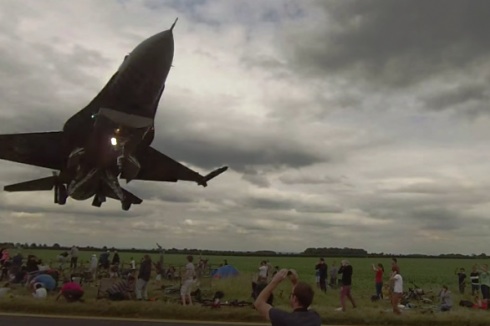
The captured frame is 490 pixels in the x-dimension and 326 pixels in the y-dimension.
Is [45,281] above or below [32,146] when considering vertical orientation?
below

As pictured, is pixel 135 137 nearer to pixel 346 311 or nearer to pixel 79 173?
pixel 79 173

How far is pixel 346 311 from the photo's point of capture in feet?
45.8

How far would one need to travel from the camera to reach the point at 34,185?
20797 millimetres

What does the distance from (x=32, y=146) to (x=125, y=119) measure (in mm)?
5740

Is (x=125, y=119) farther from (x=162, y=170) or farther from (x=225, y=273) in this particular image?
(x=225, y=273)

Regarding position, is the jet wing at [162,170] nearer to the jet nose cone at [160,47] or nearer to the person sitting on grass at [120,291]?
the person sitting on grass at [120,291]

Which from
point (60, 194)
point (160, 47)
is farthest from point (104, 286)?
point (160, 47)

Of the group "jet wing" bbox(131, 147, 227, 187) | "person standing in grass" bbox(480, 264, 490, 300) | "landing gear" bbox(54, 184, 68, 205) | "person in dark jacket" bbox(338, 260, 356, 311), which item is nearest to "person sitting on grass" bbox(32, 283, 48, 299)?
"landing gear" bbox(54, 184, 68, 205)

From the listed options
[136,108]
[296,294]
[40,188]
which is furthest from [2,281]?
[296,294]

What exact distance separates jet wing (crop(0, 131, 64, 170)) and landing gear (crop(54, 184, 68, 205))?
154 cm

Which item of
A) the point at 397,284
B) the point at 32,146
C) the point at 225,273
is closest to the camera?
the point at 397,284

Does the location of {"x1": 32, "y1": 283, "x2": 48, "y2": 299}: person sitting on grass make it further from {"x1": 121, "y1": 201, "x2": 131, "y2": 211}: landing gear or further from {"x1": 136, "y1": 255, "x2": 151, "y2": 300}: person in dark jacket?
{"x1": 121, "y1": 201, "x2": 131, "y2": 211}: landing gear

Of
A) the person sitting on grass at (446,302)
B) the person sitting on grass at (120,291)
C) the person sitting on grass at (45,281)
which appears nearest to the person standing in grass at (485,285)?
the person sitting on grass at (446,302)

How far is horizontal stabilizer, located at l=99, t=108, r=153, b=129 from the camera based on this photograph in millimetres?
14891
